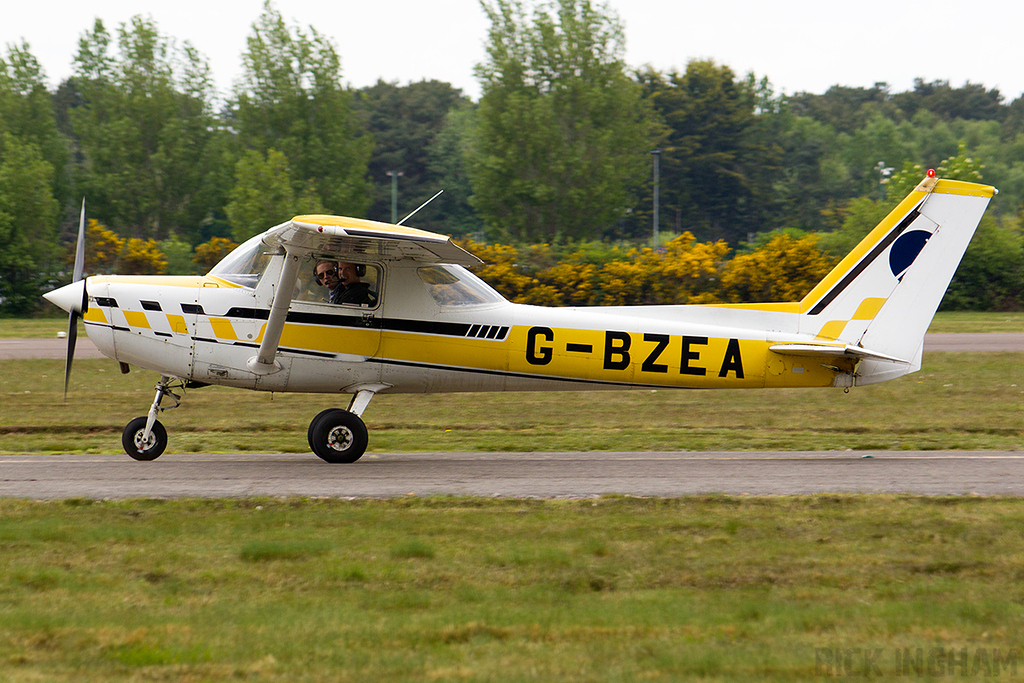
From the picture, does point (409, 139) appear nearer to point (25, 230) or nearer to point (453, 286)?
point (25, 230)

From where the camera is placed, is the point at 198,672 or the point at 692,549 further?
the point at 692,549

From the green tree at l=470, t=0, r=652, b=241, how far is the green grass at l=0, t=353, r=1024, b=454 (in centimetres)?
2969

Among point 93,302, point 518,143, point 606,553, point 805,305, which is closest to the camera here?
point 606,553

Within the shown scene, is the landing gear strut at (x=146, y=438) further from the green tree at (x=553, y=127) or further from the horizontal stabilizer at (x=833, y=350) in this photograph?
the green tree at (x=553, y=127)

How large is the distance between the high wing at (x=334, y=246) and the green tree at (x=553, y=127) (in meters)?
37.1

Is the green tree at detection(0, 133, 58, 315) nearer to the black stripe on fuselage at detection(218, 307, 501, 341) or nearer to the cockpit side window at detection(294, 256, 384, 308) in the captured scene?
the black stripe on fuselage at detection(218, 307, 501, 341)

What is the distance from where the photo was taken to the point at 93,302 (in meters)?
10.9

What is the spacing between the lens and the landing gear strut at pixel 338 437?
10891 millimetres

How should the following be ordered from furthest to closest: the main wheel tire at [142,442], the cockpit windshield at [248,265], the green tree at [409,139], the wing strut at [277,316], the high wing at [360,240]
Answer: the green tree at [409,139], the cockpit windshield at [248,265], the main wheel tire at [142,442], the wing strut at [277,316], the high wing at [360,240]

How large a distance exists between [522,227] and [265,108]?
16297 mm

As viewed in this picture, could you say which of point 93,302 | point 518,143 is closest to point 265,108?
point 518,143

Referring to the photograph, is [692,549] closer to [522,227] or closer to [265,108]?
[522,227]

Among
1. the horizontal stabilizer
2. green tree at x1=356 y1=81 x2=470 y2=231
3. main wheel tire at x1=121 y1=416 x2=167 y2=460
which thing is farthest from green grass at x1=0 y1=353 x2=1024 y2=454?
green tree at x1=356 y1=81 x2=470 y2=231

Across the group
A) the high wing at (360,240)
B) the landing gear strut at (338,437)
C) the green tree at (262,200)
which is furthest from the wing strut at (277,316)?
the green tree at (262,200)
